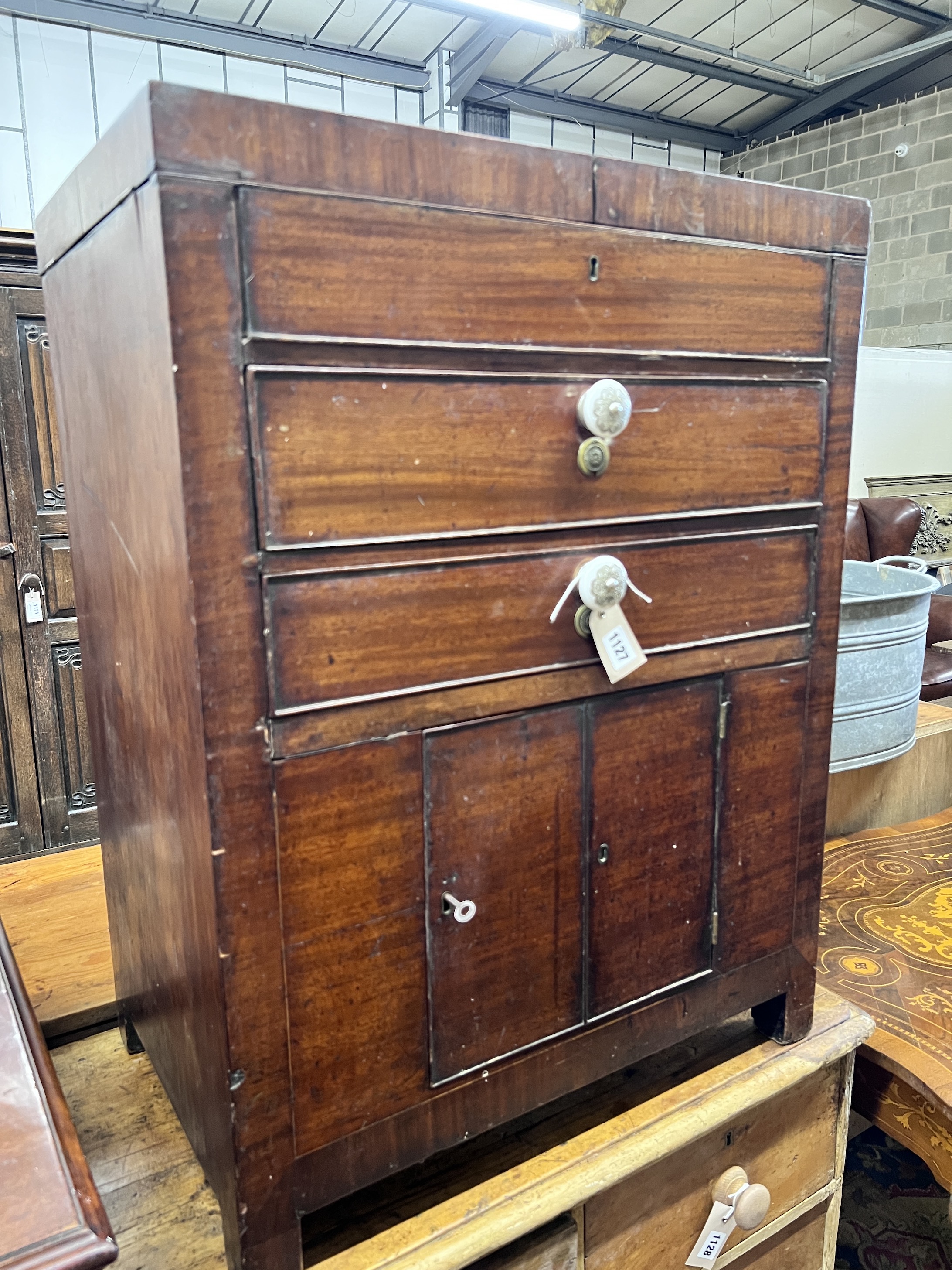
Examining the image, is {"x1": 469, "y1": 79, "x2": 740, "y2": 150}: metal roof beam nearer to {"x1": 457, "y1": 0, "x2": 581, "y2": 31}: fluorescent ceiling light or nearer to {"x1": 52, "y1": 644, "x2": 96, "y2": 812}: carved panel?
{"x1": 457, "y1": 0, "x2": 581, "y2": 31}: fluorescent ceiling light

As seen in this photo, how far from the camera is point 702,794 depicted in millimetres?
779

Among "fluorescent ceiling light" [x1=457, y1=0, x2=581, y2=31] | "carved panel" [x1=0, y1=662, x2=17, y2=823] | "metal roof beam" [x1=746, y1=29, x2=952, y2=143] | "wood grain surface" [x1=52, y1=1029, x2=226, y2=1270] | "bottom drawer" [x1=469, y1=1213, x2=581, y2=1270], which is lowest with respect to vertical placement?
"carved panel" [x1=0, y1=662, x2=17, y2=823]

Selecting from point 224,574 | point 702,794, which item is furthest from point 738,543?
point 224,574

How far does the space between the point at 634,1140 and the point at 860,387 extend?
16.1ft

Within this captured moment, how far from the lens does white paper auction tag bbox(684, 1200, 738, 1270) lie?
862mm

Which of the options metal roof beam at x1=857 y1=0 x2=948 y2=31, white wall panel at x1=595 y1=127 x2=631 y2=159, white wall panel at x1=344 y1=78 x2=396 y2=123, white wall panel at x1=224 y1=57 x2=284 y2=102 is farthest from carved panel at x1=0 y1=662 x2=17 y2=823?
metal roof beam at x1=857 y1=0 x2=948 y2=31

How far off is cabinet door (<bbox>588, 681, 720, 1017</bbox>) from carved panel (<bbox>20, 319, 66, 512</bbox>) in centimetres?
197

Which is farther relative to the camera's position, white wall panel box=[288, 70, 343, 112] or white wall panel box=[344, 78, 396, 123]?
white wall panel box=[344, 78, 396, 123]

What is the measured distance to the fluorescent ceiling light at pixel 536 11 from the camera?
356cm

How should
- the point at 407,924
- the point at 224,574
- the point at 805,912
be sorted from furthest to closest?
the point at 805,912, the point at 407,924, the point at 224,574

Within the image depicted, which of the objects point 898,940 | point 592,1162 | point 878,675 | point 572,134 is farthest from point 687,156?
point 592,1162

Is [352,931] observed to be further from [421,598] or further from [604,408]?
[604,408]

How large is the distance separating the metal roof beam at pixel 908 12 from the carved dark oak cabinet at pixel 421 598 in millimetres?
5232

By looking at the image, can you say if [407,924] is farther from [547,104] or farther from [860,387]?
[547,104]
